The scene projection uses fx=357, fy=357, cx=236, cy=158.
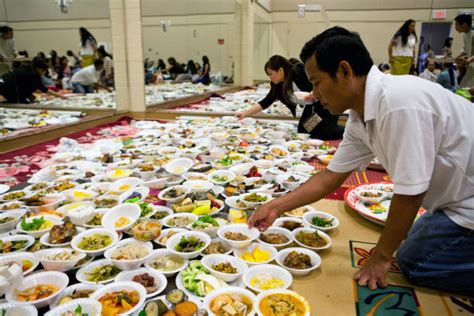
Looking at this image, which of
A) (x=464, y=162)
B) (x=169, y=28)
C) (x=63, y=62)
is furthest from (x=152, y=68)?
(x=464, y=162)

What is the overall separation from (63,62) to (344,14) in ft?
16.6

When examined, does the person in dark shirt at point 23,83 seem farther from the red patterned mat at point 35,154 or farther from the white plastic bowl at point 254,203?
the white plastic bowl at point 254,203

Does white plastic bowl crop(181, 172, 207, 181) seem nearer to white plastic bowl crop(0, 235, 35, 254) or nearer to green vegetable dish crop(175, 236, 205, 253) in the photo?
green vegetable dish crop(175, 236, 205, 253)

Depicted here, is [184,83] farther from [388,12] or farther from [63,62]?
[388,12]

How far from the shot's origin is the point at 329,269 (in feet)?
4.89

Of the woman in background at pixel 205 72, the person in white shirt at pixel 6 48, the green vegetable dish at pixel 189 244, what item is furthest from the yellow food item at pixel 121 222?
the woman in background at pixel 205 72

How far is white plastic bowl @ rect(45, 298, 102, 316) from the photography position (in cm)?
109

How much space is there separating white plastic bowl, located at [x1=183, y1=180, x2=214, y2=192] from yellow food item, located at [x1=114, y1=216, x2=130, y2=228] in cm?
48

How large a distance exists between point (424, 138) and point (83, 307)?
1.19 meters

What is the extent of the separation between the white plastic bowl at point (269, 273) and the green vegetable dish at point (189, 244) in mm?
258

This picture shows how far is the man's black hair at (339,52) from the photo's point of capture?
119cm

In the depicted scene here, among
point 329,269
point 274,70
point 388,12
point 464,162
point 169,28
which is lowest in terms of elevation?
point 329,269

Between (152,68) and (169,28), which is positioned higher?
(169,28)

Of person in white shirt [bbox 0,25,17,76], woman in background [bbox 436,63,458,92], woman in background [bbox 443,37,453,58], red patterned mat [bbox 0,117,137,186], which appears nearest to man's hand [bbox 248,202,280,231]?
red patterned mat [bbox 0,117,137,186]
